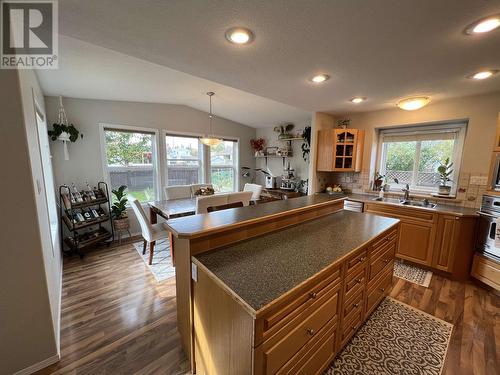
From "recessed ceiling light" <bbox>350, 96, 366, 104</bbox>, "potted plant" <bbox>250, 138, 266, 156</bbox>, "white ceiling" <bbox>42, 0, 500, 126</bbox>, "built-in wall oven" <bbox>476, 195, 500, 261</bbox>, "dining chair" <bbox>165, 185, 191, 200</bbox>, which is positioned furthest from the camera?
"potted plant" <bbox>250, 138, 266, 156</bbox>

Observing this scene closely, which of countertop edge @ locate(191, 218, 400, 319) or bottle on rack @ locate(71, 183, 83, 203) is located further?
bottle on rack @ locate(71, 183, 83, 203)

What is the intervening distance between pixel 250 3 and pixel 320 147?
283cm

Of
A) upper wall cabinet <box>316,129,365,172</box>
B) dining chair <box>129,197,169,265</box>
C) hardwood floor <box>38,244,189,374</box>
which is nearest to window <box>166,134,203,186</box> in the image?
dining chair <box>129,197,169,265</box>

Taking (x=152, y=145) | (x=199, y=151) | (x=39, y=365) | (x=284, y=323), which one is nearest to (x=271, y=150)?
(x=199, y=151)

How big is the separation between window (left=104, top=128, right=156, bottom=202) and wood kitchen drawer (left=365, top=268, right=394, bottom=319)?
388cm

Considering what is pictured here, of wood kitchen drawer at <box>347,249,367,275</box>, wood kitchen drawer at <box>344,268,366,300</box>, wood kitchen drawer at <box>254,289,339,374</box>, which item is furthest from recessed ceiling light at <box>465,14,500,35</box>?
wood kitchen drawer at <box>254,289,339,374</box>

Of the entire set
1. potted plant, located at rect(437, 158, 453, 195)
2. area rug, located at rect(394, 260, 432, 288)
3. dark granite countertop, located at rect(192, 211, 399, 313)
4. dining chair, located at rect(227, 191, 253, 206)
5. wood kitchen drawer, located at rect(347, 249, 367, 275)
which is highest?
potted plant, located at rect(437, 158, 453, 195)

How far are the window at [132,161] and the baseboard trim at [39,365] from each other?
8.98 feet

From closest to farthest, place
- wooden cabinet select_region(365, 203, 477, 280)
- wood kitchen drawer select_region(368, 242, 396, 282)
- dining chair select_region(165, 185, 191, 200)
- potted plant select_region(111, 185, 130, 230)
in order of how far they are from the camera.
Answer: wood kitchen drawer select_region(368, 242, 396, 282), wooden cabinet select_region(365, 203, 477, 280), potted plant select_region(111, 185, 130, 230), dining chair select_region(165, 185, 191, 200)

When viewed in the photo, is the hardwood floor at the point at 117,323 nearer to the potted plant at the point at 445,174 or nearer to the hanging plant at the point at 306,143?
the hanging plant at the point at 306,143

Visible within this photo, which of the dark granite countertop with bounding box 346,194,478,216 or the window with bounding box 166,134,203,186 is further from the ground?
the window with bounding box 166,134,203,186

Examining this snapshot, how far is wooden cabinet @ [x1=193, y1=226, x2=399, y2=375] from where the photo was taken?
0.87m

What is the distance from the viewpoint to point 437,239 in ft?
8.42

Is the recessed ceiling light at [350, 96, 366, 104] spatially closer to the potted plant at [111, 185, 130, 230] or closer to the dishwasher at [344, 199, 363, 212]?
the dishwasher at [344, 199, 363, 212]
